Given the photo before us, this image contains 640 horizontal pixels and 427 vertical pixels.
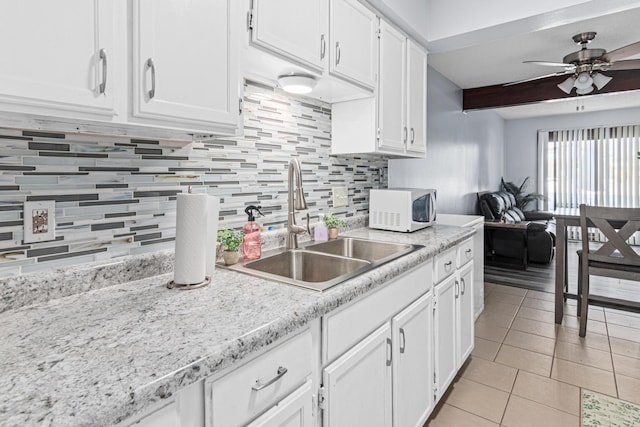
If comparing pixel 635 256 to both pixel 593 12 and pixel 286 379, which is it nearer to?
pixel 593 12

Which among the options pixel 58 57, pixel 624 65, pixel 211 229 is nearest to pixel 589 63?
pixel 624 65

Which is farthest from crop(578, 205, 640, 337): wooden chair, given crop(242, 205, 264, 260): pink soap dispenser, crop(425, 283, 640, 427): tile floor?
crop(242, 205, 264, 260): pink soap dispenser

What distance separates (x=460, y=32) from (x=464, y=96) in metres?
2.24

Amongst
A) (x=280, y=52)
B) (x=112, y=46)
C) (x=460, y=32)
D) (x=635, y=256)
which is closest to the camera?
(x=112, y=46)

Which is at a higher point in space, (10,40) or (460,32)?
(460,32)

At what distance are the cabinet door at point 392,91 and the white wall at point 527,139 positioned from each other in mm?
6082

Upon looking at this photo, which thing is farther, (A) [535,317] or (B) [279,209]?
(A) [535,317]

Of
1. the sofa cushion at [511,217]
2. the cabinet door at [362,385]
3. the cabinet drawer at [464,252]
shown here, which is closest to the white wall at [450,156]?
the sofa cushion at [511,217]

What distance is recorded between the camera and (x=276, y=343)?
888 mm

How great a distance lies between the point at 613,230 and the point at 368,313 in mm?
2559

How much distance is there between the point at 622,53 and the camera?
291cm

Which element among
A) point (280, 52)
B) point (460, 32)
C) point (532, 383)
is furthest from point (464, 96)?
point (280, 52)

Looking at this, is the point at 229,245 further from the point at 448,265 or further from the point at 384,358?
the point at 448,265

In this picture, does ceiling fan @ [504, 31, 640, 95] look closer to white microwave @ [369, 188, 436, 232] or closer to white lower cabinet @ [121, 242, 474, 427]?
white microwave @ [369, 188, 436, 232]
